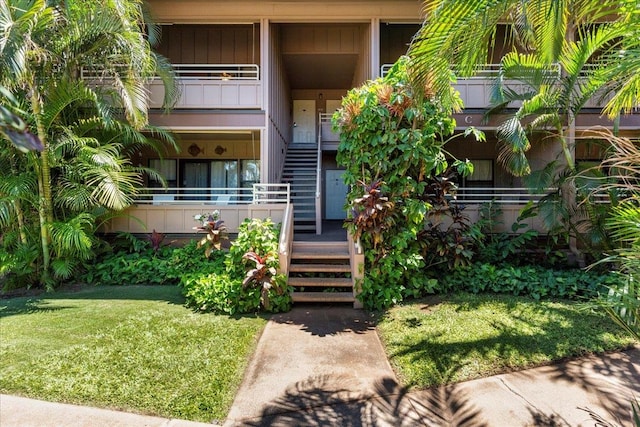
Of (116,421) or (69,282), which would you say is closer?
(116,421)

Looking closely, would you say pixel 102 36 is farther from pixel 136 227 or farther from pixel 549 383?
pixel 549 383

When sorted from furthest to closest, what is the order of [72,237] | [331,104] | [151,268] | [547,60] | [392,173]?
1. [331,104]
2. [151,268]
3. [72,237]
4. [392,173]
5. [547,60]

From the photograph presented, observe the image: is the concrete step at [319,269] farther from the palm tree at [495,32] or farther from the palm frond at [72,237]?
the palm frond at [72,237]

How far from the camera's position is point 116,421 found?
120 inches

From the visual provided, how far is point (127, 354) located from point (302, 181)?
8.22 meters

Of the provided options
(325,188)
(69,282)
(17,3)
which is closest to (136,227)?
(69,282)

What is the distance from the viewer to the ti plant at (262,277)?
568 cm

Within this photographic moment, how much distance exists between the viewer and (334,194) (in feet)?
44.9

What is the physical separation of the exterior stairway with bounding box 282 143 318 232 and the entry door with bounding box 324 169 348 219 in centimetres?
103

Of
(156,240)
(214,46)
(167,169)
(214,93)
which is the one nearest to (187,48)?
(214,46)

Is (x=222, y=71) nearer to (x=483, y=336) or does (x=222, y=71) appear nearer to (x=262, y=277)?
(x=262, y=277)

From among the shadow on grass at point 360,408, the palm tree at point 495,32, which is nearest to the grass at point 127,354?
the shadow on grass at point 360,408

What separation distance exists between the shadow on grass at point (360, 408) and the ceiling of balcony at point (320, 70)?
35.0 ft

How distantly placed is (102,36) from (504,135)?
777cm
